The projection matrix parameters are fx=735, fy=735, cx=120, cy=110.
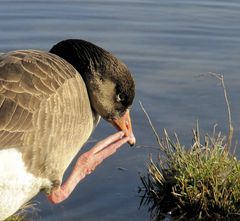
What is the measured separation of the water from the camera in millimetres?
7375

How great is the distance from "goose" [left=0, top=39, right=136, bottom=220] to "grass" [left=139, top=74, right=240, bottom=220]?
2.30ft

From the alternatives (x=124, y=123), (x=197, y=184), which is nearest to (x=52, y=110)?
(x=124, y=123)

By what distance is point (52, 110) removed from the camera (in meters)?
5.64

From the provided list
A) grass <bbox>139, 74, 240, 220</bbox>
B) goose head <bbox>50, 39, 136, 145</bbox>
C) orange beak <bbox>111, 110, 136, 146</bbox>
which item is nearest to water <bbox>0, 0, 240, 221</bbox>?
grass <bbox>139, 74, 240, 220</bbox>

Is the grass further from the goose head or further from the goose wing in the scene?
the goose wing

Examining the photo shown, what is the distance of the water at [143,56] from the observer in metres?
7.38

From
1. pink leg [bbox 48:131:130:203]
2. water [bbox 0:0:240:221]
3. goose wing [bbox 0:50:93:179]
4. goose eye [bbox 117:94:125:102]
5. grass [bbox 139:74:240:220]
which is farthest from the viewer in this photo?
water [bbox 0:0:240:221]

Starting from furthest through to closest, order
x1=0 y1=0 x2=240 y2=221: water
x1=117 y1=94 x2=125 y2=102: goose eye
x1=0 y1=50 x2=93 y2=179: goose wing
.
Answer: x1=0 y1=0 x2=240 y2=221: water, x1=117 y1=94 x2=125 y2=102: goose eye, x1=0 y1=50 x2=93 y2=179: goose wing

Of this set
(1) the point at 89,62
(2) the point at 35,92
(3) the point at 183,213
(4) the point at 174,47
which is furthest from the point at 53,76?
(4) the point at 174,47

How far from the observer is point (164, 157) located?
7.55m

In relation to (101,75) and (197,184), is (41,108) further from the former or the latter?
(197,184)

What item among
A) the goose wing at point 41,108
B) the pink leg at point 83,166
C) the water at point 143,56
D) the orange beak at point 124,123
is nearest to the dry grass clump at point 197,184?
the water at point 143,56

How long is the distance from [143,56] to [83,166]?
15.0 feet

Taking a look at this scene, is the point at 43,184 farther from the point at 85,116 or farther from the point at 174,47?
the point at 174,47
